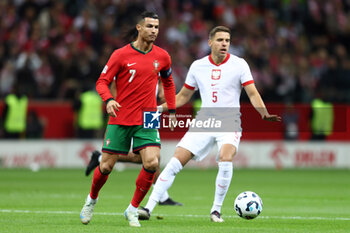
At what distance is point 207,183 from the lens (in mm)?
16875

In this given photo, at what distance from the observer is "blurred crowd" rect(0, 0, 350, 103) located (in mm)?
22078

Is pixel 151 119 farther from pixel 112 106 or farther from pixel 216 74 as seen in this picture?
pixel 216 74

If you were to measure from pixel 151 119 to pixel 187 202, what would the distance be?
3.83m

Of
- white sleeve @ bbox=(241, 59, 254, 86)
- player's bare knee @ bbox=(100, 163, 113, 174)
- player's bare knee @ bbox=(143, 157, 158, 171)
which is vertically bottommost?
player's bare knee @ bbox=(100, 163, 113, 174)

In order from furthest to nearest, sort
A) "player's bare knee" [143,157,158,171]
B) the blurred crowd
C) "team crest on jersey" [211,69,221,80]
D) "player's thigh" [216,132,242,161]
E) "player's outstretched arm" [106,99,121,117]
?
the blurred crowd → "team crest on jersey" [211,69,221,80] → "player's thigh" [216,132,242,161] → "player's bare knee" [143,157,158,171] → "player's outstretched arm" [106,99,121,117]

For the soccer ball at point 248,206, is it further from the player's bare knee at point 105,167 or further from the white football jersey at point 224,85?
the player's bare knee at point 105,167

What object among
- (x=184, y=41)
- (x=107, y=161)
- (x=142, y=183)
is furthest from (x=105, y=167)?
(x=184, y=41)

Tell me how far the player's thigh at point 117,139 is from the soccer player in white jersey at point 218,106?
29.8 inches

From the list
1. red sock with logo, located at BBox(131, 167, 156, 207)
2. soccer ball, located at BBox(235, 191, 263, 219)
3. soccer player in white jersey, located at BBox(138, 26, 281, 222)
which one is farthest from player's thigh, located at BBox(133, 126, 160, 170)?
soccer ball, located at BBox(235, 191, 263, 219)

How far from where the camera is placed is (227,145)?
9469 mm

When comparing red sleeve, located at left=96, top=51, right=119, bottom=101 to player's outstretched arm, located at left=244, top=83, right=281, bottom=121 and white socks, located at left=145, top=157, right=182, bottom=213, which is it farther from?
player's outstretched arm, located at left=244, top=83, right=281, bottom=121

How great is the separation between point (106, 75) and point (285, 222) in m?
2.70

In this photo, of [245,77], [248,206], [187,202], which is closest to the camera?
[248,206]

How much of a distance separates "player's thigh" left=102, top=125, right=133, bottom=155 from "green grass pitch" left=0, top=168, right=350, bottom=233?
2.72 feet
